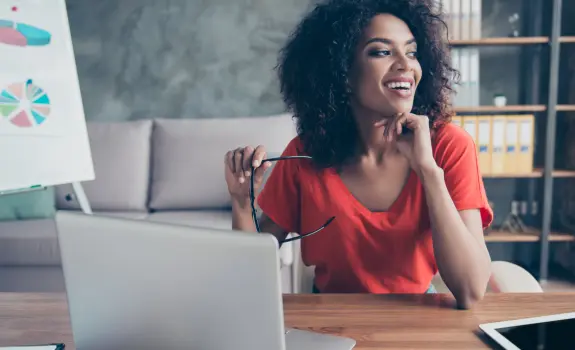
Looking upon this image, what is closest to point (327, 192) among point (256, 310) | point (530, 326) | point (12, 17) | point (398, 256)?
point (398, 256)

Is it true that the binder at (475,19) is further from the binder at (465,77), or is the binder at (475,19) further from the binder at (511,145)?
the binder at (511,145)

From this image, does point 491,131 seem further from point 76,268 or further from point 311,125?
point 76,268

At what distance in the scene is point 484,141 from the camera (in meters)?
2.58

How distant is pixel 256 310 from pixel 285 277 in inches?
66.1

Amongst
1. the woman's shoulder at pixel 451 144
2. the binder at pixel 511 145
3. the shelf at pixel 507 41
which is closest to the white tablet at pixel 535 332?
the woman's shoulder at pixel 451 144

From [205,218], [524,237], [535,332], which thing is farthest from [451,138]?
[524,237]

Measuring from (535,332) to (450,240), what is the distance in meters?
0.24

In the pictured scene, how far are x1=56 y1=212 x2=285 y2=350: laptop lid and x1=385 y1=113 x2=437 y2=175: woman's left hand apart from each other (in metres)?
0.54

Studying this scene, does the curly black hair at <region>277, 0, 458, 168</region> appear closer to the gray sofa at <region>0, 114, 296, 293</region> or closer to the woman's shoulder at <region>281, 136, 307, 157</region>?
the woman's shoulder at <region>281, 136, 307, 157</region>

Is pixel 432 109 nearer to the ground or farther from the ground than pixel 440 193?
farther from the ground

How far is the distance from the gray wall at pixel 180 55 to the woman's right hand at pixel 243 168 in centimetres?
199

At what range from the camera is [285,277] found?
2.13 meters

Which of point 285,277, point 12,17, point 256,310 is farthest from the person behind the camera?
point 285,277

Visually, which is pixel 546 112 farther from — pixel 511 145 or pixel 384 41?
pixel 384 41
